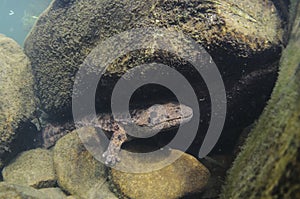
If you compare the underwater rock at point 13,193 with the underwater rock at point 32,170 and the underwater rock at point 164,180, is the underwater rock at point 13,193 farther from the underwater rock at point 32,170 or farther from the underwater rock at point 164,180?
the underwater rock at point 32,170

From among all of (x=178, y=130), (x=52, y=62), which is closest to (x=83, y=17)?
(x=52, y=62)

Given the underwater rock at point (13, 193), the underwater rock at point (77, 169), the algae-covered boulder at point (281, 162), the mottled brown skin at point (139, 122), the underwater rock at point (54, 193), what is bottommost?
the underwater rock at point (54, 193)

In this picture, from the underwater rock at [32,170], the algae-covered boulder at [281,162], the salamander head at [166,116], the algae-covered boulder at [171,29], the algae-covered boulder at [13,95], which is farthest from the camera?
the algae-covered boulder at [13,95]

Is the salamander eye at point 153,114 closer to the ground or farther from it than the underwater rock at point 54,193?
farther from it

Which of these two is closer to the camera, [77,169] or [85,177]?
[85,177]

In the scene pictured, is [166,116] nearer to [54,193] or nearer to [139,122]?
[139,122]

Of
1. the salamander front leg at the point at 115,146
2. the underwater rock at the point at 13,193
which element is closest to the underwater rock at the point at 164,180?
the salamander front leg at the point at 115,146

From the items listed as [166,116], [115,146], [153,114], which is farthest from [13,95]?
[166,116]
